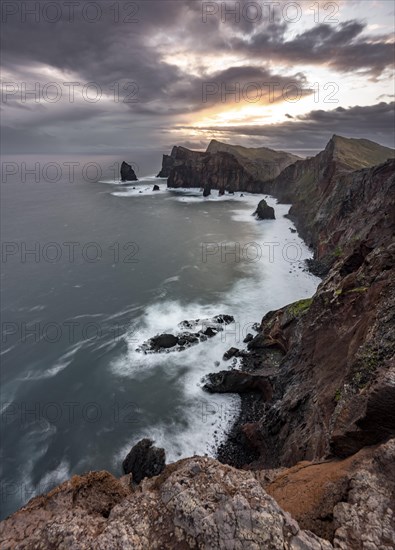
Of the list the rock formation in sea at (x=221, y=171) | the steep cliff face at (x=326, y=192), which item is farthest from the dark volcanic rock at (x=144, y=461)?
the rock formation in sea at (x=221, y=171)

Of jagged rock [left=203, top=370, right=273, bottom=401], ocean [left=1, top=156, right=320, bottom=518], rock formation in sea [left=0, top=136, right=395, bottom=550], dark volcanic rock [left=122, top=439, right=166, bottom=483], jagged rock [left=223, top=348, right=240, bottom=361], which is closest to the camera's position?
rock formation in sea [left=0, top=136, right=395, bottom=550]

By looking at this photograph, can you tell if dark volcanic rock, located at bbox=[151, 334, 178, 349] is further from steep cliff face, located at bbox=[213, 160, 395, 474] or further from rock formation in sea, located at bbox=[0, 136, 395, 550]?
rock formation in sea, located at bbox=[0, 136, 395, 550]

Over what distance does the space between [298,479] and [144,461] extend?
1490 cm

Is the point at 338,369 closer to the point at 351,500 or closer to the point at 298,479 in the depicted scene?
the point at 298,479

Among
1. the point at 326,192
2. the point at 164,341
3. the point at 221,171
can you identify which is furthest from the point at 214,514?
the point at 221,171

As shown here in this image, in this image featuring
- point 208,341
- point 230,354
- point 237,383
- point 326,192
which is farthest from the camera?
point 326,192

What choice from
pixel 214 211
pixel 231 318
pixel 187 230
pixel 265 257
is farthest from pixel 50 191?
pixel 231 318

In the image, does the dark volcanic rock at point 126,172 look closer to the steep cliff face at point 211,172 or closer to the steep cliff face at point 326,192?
the steep cliff face at point 211,172

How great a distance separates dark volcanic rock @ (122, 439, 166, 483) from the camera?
20.3 m

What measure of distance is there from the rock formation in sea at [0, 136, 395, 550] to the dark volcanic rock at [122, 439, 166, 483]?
2.9 inches

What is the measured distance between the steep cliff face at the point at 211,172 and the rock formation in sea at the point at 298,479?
136344 mm

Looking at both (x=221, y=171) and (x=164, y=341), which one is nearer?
(x=164, y=341)

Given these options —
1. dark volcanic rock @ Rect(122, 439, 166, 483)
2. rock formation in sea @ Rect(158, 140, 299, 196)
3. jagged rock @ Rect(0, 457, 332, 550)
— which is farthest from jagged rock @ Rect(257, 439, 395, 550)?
rock formation in sea @ Rect(158, 140, 299, 196)

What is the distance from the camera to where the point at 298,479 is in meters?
8.98
